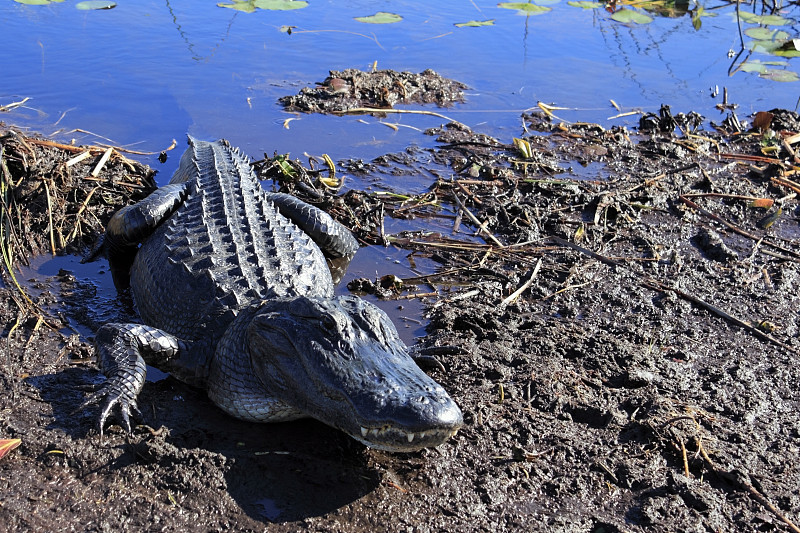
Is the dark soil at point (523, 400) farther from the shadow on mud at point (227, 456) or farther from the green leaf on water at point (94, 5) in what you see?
the green leaf on water at point (94, 5)

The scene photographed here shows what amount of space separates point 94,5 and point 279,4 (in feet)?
8.32

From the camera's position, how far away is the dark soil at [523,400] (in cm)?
268

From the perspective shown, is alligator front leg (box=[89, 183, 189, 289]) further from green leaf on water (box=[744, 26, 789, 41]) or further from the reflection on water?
green leaf on water (box=[744, 26, 789, 41])

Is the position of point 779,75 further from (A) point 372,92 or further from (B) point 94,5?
(B) point 94,5

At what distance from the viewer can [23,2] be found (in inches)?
372

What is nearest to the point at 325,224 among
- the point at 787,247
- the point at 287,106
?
the point at 287,106

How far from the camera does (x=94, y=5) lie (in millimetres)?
9656

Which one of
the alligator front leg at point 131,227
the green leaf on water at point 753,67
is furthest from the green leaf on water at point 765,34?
the alligator front leg at point 131,227

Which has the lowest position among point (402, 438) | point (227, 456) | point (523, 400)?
point (523, 400)

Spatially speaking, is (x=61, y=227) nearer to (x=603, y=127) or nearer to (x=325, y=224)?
(x=325, y=224)

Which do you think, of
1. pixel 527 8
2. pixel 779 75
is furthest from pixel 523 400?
pixel 527 8

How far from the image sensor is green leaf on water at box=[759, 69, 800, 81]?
9336 millimetres

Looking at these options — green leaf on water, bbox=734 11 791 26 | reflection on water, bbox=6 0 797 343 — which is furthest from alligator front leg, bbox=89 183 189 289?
green leaf on water, bbox=734 11 791 26

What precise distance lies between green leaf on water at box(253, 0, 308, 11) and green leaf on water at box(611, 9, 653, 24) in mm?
5011
